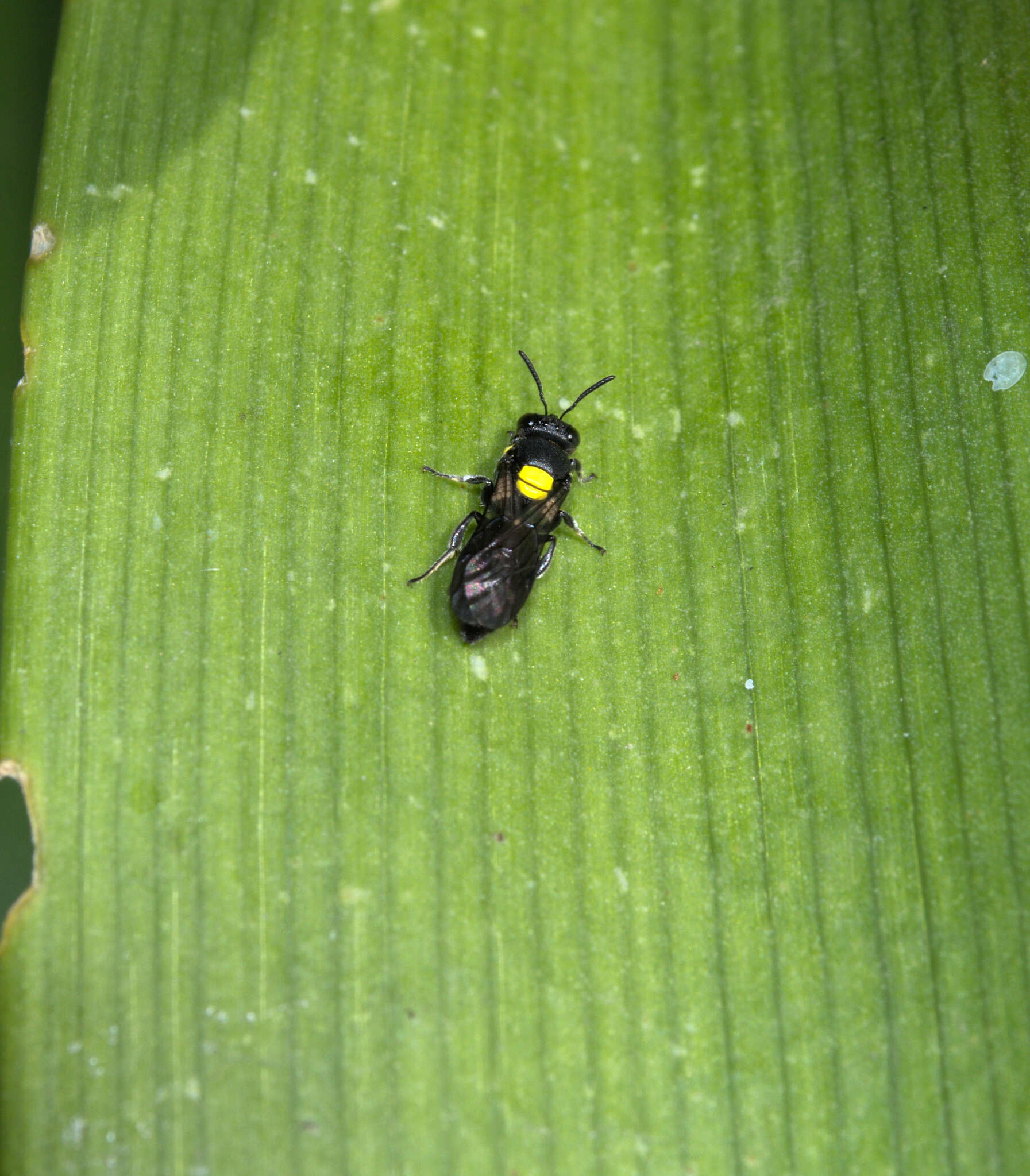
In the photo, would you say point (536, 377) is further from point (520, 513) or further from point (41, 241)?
point (41, 241)

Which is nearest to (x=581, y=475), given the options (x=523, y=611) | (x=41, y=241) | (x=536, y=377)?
(x=536, y=377)

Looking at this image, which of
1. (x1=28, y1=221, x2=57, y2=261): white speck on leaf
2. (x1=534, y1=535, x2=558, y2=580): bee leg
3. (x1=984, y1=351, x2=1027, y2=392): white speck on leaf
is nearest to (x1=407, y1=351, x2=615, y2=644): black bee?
(x1=534, y1=535, x2=558, y2=580): bee leg

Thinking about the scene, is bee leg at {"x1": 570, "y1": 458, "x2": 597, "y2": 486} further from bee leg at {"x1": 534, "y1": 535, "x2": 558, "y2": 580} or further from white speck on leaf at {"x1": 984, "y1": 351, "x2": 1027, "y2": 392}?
white speck on leaf at {"x1": 984, "y1": 351, "x2": 1027, "y2": 392}

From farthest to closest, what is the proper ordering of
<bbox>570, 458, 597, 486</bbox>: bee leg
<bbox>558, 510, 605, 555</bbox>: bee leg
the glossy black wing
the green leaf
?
<bbox>570, 458, 597, 486</bbox>: bee leg → <bbox>558, 510, 605, 555</bbox>: bee leg → the glossy black wing → the green leaf

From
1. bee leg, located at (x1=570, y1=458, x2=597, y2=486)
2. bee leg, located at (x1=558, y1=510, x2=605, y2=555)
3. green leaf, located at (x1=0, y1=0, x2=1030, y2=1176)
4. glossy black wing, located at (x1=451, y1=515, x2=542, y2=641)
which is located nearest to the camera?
green leaf, located at (x1=0, y1=0, x2=1030, y2=1176)

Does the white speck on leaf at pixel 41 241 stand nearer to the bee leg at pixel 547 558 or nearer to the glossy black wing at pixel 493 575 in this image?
the glossy black wing at pixel 493 575

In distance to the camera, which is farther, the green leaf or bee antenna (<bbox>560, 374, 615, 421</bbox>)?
bee antenna (<bbox>560, 374, 615, 421</bbox>)
